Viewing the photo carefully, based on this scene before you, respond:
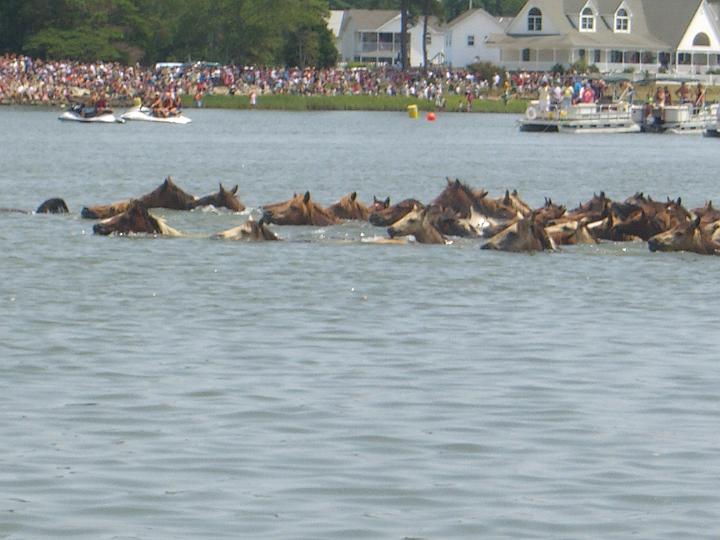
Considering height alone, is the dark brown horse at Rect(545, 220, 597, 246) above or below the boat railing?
above

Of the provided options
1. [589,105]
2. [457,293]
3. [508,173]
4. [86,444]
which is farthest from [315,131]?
[86,444]

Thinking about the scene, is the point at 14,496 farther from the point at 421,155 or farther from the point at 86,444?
the point at 421,155

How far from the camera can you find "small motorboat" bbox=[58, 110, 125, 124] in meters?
86.9

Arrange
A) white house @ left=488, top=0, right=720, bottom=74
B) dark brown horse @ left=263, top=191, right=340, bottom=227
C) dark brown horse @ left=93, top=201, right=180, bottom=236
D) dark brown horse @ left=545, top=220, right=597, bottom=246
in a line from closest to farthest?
1. dark brown horse @ left=545, top=220, right=597, bottom=246
2. dark brown horse @ left=93, top=201, right=180, bottom=236
3. dark brown horse @ left=263, top=191, right=340, bottom=227
4. white house @ left=488, top=0, right=720, bottom=74

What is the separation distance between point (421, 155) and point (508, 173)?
12.2 m

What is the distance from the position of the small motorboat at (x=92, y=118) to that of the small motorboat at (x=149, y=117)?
0.85 metres

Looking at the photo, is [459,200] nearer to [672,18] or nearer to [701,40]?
[672,18]

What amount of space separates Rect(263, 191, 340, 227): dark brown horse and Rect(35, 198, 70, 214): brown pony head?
460 centimetres

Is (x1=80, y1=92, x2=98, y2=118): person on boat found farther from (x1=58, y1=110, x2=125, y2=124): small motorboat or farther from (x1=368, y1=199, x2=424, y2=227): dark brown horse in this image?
(x1=368, y1=199, x2=424, y2=227): dark brown horse

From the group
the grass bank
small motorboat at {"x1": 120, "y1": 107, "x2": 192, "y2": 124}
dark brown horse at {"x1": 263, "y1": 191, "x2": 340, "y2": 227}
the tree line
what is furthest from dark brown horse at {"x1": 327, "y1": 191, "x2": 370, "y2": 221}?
the tree line

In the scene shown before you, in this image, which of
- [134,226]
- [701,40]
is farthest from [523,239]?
[701,40]

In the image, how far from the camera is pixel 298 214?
31812mm

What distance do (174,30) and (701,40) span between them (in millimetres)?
44482

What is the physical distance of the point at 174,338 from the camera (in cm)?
1889
